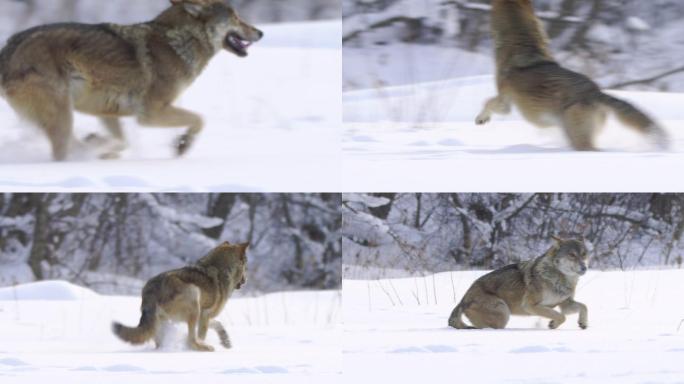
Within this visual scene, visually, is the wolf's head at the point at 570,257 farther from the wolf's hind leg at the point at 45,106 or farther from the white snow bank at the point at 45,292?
the white snow bank at the point at 45,292

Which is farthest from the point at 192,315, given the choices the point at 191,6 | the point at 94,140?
the point at 191,6

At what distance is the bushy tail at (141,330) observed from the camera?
326 inches

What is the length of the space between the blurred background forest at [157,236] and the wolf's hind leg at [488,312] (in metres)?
4.78

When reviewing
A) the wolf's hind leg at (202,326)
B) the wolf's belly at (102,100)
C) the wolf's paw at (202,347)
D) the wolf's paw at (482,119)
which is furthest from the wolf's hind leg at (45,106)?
the wolf's paw at (482,119)

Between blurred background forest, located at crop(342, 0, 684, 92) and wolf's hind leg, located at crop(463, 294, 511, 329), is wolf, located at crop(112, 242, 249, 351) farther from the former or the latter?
blurred background forest, located at crop(342, 0, 684, 92)

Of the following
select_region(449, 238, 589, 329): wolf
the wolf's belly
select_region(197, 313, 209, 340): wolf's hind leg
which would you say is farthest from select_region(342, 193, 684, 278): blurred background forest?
the wolf's belly

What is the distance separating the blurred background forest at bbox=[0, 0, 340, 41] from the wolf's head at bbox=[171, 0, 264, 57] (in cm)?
645

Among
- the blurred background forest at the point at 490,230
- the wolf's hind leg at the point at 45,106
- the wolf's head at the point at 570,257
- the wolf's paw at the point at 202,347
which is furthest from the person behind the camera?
the blurred background forest at the point at 490,230

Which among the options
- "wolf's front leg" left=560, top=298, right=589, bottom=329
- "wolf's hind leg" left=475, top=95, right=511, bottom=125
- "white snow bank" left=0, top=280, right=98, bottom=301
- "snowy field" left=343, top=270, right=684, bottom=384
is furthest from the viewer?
"white snow bank" left=0, top=280, right=98, bottom=301

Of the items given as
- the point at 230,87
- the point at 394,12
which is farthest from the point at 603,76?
the point at 230,87

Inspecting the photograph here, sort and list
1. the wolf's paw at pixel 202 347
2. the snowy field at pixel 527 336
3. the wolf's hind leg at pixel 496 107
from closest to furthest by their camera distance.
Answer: the snowy field at pixel 527 336 < the wolf's paw at pixel 202 347 < the wolf's hind leg at pixel 496 107

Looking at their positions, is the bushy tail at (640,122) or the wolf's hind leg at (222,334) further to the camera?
the bushy tail at (640,122)

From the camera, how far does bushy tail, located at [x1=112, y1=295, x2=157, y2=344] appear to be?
8.27 m

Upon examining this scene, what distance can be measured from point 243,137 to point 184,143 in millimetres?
1603
